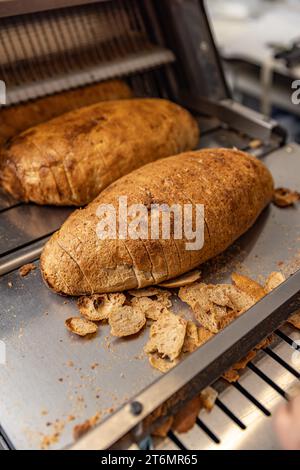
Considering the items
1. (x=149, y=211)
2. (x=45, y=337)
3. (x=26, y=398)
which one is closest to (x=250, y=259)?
(x=149, y=211)

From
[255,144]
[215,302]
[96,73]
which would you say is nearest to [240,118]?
[255,144]

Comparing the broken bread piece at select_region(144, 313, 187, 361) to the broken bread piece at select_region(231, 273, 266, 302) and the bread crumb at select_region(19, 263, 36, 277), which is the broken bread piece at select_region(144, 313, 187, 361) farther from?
the bread crumb at select_region(19, 263, 36, 277)

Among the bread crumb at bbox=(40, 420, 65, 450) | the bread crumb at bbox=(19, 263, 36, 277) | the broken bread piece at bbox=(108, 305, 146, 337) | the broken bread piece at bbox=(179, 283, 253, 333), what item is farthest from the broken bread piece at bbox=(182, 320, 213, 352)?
the bread crumb at bbox=(19, 263, 36, 277)

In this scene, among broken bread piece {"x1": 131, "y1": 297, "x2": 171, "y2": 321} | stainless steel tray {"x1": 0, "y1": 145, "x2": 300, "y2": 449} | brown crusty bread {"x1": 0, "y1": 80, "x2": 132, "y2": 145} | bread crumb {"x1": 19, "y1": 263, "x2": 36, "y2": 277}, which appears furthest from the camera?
brown crusty bread {"x1": 0, "y1": 80, "x2": 132, "y2": 145}

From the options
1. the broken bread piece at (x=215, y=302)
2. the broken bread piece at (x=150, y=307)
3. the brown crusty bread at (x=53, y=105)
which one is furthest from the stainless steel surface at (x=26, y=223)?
the broken bread piece at (x=215, y=302)

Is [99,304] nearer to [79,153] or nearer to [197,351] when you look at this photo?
[197,351]

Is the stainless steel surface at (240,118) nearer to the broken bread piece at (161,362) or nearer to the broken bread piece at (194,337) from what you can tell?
the broken bread piece at (194,337)

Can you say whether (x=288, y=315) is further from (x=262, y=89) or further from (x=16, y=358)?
(x=262, y=89)
